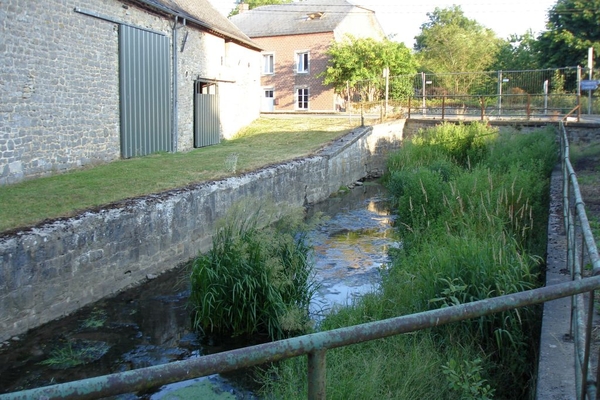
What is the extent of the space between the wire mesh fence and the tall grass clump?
16.6 metres

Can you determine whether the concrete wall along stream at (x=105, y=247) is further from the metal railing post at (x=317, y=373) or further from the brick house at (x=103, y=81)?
the metal railing post at (x=317, y=373)

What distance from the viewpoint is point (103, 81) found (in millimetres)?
13797

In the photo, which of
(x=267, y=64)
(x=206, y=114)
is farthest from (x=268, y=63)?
(x=206, y=114)

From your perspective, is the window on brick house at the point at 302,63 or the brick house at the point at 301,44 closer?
the brick house at the point at 301,44

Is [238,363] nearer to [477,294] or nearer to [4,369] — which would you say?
[477,294]

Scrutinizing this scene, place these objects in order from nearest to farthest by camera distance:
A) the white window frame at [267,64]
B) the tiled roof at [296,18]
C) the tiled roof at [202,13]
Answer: the tiled roof at [202,13]
the tiled roof at [296,18]
the white window frame at [267,64]

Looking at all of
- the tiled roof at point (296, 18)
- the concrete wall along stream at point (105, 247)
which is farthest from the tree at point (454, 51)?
the concrete wall along stream at point (105, 247)

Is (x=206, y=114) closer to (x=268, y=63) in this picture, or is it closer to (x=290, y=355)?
(x=290, y=355)

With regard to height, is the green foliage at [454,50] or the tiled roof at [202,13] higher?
the green foliage at [454,50]

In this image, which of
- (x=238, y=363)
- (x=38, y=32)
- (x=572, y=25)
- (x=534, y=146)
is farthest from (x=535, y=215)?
(x=572, y=25)

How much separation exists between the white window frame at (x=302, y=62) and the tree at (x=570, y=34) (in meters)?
14.2

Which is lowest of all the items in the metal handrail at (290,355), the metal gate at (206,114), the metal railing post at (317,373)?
the metal railing post at (317,373)

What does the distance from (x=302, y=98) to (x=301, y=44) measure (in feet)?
11.2

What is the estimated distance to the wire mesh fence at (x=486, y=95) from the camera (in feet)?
77.3
